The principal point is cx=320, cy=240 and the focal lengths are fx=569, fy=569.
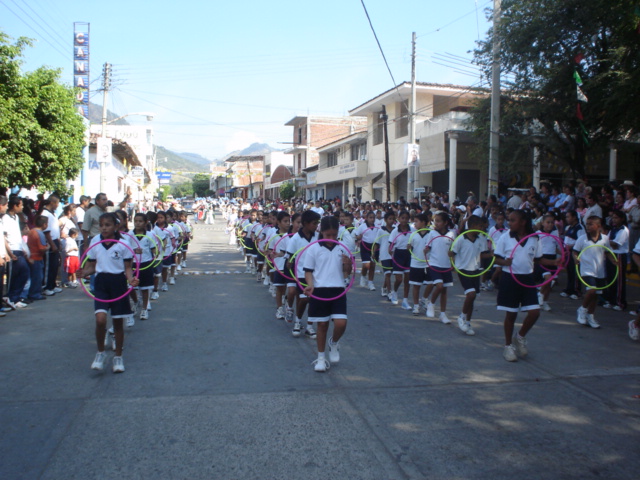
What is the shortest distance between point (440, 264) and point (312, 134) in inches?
1842

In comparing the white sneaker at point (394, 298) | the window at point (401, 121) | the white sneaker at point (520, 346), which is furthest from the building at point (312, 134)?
the white sneaker at point (520, 346)

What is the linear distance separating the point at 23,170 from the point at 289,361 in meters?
8.67

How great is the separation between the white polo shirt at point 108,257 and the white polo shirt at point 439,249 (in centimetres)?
488

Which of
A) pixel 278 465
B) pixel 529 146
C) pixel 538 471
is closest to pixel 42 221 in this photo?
pixel 278 465

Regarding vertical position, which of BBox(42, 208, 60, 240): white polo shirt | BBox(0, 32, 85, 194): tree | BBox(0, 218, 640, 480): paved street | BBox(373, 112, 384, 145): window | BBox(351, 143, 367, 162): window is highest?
BBox(373, 112, 384, 145): window

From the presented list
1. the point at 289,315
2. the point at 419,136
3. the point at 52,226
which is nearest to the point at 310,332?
the point at 289,315

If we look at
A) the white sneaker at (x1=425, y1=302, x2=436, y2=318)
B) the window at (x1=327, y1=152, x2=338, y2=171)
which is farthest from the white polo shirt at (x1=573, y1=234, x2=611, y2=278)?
the window at (x1=327, y1=152, x2=338, y2=171)

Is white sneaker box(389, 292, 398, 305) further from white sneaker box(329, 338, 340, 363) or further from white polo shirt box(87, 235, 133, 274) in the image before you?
white polo shirt box(87, 235, 133, 274)

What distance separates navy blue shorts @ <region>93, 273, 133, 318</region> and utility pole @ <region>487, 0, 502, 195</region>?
502 inches

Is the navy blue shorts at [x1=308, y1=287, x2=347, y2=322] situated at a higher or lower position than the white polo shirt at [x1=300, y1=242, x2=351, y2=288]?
lower

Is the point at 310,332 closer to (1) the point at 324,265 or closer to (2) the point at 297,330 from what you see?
(2) the point at 297,330

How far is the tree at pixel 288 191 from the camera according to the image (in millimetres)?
56094

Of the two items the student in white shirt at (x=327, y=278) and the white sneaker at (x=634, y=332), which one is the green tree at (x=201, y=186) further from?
the student in white shirt at (x=327, y=278)

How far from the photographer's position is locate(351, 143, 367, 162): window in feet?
125
